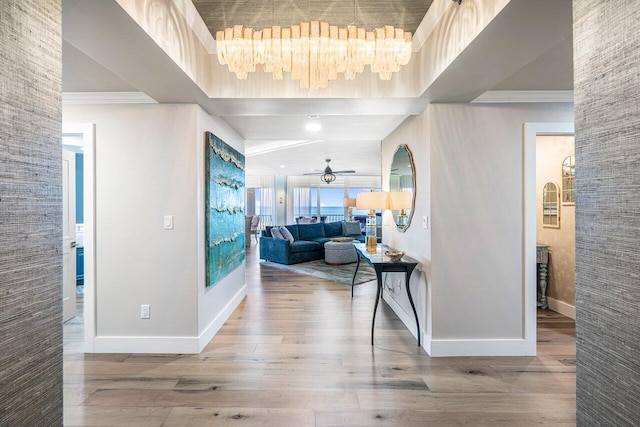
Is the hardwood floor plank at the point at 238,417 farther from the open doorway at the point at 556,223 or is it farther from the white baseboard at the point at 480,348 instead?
the open doorway at the point at 556,223

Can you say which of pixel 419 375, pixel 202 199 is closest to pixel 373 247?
pixel 419 375

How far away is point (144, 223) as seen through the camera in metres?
2.93

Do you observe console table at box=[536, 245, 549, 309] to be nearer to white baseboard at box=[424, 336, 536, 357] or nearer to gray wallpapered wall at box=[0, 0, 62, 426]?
→ white baseboard at box=[424, 336, 536, 357]

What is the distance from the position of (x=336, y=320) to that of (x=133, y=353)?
207 cm

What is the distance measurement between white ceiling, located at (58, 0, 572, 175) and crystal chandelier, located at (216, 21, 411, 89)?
0.40 m

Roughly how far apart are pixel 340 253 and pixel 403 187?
3.96 meters

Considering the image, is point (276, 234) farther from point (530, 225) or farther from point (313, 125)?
point (530, 225)

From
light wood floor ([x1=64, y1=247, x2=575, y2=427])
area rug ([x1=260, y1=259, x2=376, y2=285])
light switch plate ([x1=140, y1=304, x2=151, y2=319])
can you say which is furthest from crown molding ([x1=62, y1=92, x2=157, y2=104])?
area rug ([x1=260, y1=259, x2=376, y2=285])

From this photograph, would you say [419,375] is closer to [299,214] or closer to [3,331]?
[3,331]

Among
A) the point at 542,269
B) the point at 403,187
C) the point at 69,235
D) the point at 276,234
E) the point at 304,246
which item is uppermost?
the point at 403,187

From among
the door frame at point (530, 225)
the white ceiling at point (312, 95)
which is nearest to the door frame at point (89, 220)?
the white ceiling at point (312, 95)

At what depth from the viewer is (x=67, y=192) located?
12.7 feet

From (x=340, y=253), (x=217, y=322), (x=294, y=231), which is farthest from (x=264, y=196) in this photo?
(x=217, y=322)

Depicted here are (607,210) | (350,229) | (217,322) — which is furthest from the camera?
(350,229)
